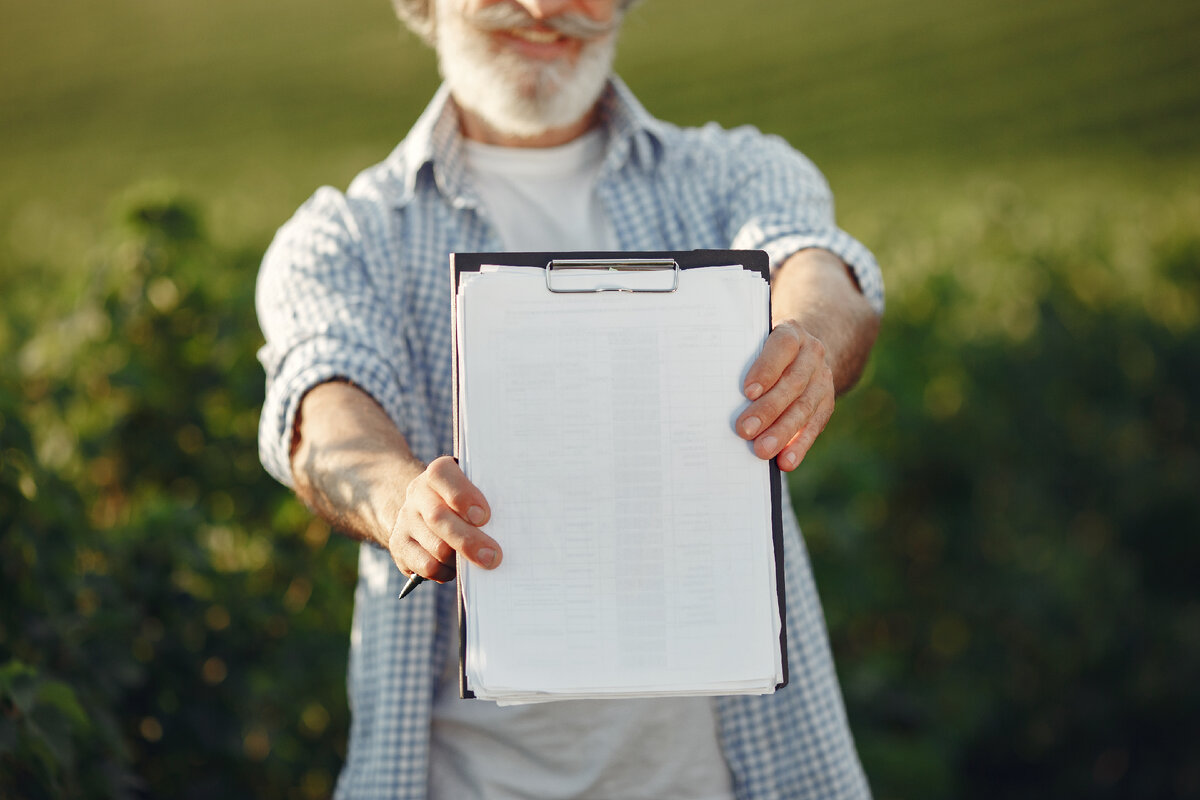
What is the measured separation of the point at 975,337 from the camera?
435 centimetres

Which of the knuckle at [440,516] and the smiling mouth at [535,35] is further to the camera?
Result: the smiling mouth at [535,35]

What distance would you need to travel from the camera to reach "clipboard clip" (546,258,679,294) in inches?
55.5

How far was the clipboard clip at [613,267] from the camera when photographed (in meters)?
1.41

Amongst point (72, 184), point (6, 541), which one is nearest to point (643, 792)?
point (6, 541)

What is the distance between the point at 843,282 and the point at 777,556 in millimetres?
590

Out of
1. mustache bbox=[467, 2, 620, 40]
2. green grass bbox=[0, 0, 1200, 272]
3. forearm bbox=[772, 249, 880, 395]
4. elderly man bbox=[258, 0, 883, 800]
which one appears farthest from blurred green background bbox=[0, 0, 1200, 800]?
green grass bbox=[0, 0, 1200, 272]

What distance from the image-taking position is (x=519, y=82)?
1.98 m

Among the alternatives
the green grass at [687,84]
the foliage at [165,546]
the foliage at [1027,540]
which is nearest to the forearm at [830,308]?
the foliage at [165,546]

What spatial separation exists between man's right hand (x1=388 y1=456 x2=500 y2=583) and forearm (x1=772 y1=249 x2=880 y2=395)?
1.84 feet

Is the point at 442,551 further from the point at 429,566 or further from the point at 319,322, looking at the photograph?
the point at 319,322

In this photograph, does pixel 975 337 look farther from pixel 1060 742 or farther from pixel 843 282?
pixel 843 282

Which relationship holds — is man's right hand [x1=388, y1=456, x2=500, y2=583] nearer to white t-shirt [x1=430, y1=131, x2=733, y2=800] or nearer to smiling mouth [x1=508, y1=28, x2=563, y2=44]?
white t-shirt [x1=430, y1=131, x2=733, y2=800]

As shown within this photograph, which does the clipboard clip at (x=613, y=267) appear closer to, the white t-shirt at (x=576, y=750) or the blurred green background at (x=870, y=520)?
the white t-shirt at (x=576, y=750)

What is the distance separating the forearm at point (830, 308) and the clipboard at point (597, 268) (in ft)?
0.85
